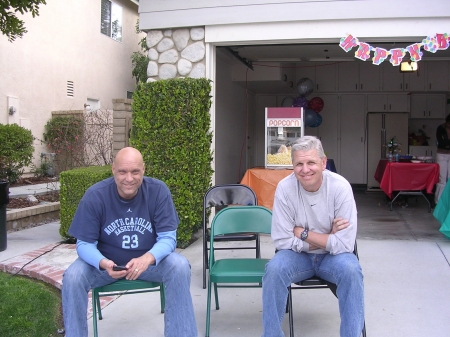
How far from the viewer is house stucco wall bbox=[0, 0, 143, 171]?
10305 mm

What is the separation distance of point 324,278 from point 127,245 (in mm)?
1222

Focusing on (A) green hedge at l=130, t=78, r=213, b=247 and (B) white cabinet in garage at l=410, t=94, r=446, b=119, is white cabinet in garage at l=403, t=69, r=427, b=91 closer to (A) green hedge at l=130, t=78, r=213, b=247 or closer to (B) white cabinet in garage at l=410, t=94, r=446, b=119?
(B) white cabinet in garage at l=410, t=94, r=446, b=119

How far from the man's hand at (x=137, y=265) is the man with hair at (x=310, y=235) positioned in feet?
2.30

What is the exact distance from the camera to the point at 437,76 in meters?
11.3

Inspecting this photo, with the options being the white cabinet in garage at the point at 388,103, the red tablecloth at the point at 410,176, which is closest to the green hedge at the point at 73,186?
the red tablecloth at the point at 410,176

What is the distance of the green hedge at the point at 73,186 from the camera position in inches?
210

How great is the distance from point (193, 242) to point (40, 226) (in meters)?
2.51

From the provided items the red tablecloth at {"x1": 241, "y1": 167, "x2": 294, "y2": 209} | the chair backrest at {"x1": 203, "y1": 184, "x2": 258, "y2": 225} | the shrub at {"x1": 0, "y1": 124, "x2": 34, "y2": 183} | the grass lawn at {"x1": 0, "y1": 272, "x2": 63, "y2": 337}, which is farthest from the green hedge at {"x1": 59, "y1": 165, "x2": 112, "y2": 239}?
the shrub at {"x1": 0, "y1": 124, "x2": 34, "y2": 183}

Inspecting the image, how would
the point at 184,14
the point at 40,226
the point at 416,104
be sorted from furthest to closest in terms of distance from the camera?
Answer: the point at 416,104
the point at 40,226
the point at 184,14

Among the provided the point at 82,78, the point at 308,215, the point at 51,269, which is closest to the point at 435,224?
the point at 308,215

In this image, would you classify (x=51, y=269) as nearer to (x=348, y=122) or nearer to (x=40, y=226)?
(x=40, y=226)

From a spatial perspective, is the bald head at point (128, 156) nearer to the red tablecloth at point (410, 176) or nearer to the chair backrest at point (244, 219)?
the chair backrest at point (244, 219)

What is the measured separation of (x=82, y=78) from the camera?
12.9m

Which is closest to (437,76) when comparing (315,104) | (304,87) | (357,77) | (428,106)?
(428,106)
